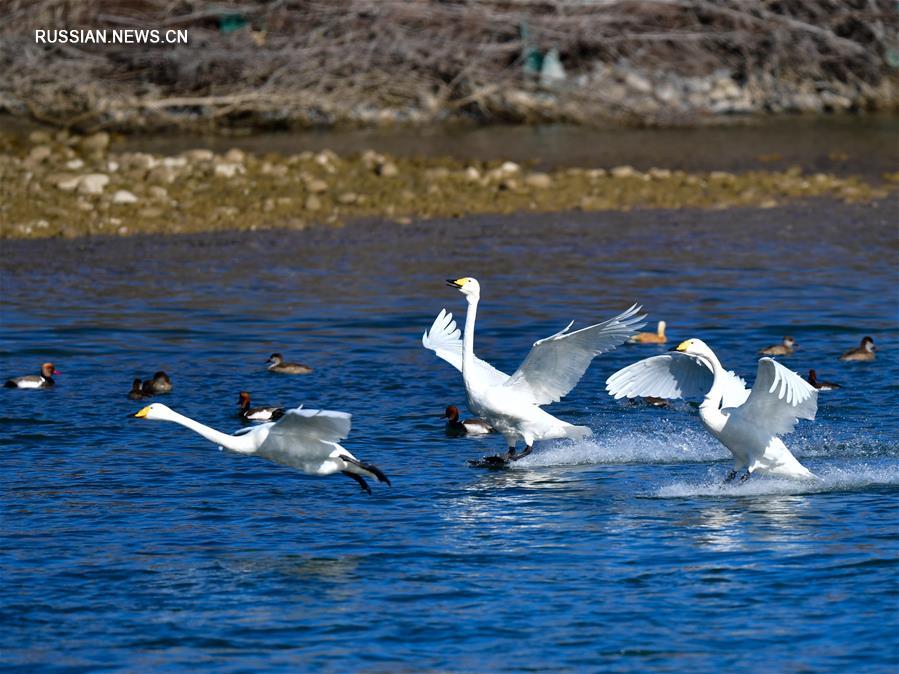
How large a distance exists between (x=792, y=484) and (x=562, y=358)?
214 centimetres

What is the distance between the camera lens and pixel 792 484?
1279 cm

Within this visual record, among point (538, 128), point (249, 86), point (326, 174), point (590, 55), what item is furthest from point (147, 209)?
point (590, 55)

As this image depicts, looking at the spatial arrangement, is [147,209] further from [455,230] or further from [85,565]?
[85,565]

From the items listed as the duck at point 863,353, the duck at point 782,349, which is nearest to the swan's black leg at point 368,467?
the duck at point 782,349

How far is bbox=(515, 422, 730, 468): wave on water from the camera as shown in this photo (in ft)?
45.4

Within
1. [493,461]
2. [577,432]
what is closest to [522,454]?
[493,461]

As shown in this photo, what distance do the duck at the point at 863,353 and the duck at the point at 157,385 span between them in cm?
724

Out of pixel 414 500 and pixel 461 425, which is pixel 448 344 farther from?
pixel 414 500

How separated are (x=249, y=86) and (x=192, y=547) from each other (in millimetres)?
26790

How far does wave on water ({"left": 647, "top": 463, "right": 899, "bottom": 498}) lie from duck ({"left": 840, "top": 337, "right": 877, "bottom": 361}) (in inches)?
174

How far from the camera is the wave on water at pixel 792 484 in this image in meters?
12.5

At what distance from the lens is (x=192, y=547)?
1109 cm

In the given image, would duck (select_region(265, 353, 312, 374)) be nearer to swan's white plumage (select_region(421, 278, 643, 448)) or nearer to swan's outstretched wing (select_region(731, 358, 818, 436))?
swan's white plumage (select_region(421, 278, 643, 448))

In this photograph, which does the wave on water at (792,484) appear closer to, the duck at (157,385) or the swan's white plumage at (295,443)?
the swan's white plumage at (295,443)
